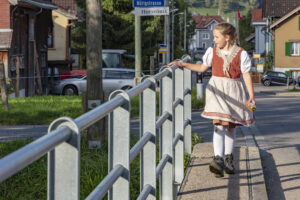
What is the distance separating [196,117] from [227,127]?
31.5 ft

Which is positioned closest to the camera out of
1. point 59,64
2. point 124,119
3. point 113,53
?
point 124,119

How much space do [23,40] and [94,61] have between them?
80.2 ft

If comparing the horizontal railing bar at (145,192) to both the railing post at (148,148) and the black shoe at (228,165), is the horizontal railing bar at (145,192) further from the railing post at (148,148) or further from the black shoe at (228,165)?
the black shoe at (228,165)

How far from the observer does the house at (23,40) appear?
29859 mm

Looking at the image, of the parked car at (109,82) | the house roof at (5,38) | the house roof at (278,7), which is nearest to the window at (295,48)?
the house roof at (278,7)

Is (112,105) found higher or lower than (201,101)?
higher

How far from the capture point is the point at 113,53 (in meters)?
45.2

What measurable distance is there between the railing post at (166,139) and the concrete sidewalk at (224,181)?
0.47 feet

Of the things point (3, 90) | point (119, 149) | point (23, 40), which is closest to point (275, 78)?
point (23, 40)

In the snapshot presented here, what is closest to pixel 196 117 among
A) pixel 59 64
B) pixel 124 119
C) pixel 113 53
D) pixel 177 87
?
pixel 177 87

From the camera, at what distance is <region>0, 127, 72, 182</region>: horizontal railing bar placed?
1764mm

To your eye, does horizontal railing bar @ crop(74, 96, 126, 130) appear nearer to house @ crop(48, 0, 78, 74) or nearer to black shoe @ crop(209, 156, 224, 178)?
black shoe @ crop(209, 156, 224, 178)

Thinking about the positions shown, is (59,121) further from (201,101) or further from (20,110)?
(201,101)

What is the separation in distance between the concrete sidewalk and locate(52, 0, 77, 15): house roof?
1849 inches
